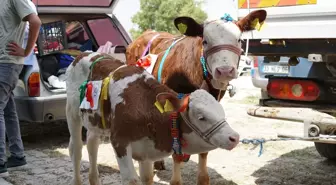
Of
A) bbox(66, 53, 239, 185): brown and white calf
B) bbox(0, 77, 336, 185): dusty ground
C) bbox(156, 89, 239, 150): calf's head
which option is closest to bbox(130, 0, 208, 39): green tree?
bbox(0, 77, 336, 185): dusty ground

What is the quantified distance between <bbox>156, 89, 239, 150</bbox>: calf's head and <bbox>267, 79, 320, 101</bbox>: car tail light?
1890 millimetres

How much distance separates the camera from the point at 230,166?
568cm

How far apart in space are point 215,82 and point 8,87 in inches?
91.2

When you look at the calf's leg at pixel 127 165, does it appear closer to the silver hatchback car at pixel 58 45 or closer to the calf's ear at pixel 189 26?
the calf's ear at pixel 189 26

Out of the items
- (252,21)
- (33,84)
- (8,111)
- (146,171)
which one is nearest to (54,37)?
(33,84)

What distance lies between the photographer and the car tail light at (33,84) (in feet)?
21.0

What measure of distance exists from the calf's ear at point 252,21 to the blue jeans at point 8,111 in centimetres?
249

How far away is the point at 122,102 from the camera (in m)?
3.39

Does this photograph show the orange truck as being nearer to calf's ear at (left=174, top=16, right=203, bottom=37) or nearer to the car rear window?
calf's ear at (left=174, top=16, right=203, bottom=37)

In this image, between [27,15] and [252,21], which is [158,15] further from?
[252,21]

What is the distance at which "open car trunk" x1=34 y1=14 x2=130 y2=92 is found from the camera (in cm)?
788

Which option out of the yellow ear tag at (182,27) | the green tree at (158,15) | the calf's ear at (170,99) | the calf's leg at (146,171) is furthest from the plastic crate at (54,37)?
the green tree at (158,15)

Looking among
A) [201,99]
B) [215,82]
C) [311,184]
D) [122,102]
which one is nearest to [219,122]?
[201,99]

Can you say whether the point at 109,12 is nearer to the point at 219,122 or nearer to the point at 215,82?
the point at 215,82
